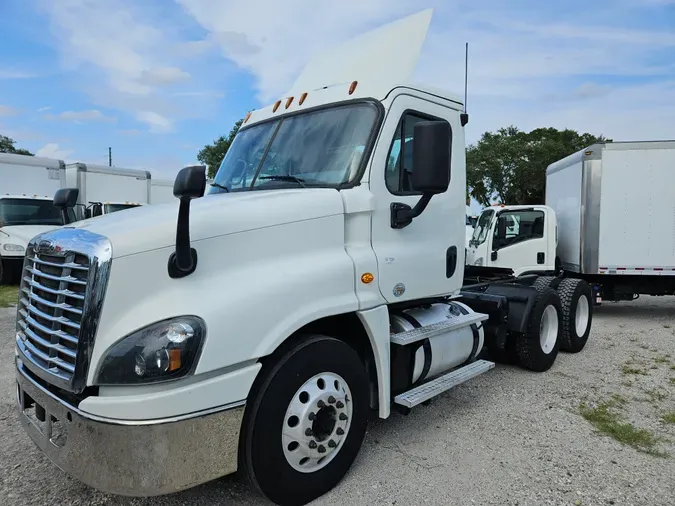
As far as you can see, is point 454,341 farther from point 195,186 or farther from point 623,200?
point 623,200

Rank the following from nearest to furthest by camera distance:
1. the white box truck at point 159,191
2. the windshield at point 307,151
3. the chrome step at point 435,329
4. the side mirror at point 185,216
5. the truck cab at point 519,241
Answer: the side mirror at point 185,216, the windshield at point 307,151, the chrome step at point 435,329, the truck cab at point 519,241, the white box truck at point 159,191

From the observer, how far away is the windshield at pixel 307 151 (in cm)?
362

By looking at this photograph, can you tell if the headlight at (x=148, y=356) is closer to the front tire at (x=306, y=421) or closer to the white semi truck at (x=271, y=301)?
the white semi truck at (x=271, y=301)

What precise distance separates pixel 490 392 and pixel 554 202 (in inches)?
282

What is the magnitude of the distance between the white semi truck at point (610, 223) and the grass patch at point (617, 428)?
449 centimetres

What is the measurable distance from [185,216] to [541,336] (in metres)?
5.09

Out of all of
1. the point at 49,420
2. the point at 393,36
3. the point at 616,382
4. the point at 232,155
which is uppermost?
the point at 393,36

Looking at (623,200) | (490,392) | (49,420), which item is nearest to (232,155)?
(49,420)

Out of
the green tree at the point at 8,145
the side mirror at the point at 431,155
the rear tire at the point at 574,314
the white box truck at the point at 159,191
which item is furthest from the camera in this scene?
the green tree at the point at 8,145

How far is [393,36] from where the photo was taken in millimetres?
4195

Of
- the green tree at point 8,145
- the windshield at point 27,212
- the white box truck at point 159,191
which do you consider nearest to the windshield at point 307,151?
the windshield at point 27,212

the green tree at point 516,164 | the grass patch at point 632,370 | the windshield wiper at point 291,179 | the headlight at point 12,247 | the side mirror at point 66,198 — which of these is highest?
the green tree at point 516,164

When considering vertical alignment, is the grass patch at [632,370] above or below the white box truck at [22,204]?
below

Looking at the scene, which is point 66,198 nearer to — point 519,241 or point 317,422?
point 317,422
